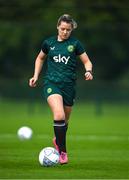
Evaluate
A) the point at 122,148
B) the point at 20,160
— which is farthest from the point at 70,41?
the point at 122,148

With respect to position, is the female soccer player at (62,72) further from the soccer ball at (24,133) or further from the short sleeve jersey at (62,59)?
the soccer ball at (24,133)

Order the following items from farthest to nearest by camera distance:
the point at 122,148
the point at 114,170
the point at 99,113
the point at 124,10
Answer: the point at 124,10
the point at 99,113
the point at 122,148
the point at 114,170

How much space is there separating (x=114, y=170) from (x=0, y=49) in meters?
20.0

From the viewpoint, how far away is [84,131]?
2056cm

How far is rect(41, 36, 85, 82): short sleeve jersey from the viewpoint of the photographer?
1158 centimetres

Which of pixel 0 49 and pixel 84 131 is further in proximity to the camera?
pixel 0 49

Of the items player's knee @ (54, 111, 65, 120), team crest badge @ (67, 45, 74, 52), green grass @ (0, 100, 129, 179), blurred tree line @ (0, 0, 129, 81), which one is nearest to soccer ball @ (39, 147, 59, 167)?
green grass @ (0, 100, 129, 179)

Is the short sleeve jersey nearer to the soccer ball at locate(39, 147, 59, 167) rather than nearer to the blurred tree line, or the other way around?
the soccer ball at locate(39, 147, 59, 167)

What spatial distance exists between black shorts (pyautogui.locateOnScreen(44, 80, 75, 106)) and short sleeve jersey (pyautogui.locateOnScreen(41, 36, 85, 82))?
57 mm

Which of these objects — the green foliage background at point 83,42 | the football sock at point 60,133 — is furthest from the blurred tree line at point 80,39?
the football sock at point 60,133

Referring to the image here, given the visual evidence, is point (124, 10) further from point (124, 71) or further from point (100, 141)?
point (100, 141)

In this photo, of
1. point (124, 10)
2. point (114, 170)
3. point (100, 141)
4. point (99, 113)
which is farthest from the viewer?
point (124, 10)

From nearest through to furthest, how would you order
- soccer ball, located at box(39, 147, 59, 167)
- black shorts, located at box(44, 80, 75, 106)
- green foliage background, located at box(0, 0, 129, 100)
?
soccer ball, located at box(39, 147, 59, 167) → black shorts, located at box(44, 80, 75, 106) → green foliage background, located at box(0, 0, 129, 100)

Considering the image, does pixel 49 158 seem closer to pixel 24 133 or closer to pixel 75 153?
pixel 75 153
